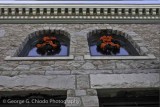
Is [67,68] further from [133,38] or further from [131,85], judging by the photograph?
[133,38]

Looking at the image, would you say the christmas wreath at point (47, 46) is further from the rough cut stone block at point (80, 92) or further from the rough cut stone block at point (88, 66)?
the rough cut stone block at point (80, 92)

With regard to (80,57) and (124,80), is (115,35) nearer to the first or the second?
(80,57)

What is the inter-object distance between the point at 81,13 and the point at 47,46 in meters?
2.23

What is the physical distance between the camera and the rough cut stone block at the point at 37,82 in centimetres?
637

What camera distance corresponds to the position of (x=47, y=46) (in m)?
8.97

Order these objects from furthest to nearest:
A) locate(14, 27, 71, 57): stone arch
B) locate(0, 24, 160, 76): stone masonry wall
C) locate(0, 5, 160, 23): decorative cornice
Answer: locate(0, 5, 160, 23): decorative cornice, locate(14, 27, 71, 57): stone arch, locate(0, 24, 160, 76): stone masonry wall

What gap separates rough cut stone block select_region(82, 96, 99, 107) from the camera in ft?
18.9

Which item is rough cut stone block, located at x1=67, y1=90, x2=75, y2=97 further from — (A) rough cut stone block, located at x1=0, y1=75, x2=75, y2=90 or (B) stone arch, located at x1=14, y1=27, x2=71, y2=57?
(B) stone arch, located at x1=14, y1=27, x2=71, y2=57

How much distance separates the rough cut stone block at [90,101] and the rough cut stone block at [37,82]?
0.49m

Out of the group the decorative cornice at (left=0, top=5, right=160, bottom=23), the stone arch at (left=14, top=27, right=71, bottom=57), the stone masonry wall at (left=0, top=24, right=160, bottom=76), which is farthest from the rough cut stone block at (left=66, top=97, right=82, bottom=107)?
the decorative cornice at (left=0, top=5, right=160, bottom=23)

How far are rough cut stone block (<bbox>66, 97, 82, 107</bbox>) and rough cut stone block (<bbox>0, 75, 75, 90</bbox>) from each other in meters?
0.42

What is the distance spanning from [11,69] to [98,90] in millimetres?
2105

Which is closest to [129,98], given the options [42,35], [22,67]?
[22,67]

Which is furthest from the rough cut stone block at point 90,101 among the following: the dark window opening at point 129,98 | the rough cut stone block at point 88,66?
the rough cut stone block at point 88,66
